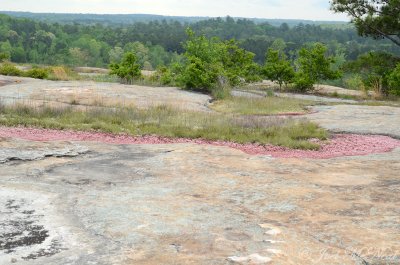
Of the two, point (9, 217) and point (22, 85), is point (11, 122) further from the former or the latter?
point (22, 85)

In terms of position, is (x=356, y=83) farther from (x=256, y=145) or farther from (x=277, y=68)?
(x=256, y=145)

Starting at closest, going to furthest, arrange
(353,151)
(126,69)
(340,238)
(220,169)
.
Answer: (340,238) < (220,169) < (353,151) < (126,69)

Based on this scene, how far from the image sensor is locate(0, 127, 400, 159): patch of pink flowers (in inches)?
488

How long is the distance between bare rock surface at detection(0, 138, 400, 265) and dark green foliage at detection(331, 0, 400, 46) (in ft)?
80.4

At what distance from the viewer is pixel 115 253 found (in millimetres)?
5227

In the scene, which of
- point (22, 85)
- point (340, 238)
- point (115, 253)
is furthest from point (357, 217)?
point (22, 85)

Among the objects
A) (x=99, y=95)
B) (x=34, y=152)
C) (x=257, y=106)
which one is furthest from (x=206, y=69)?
(x=34, y=152)

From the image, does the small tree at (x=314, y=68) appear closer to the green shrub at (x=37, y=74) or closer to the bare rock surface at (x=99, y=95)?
the bare rock surface at (x=99, y=95)

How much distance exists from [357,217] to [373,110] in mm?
15265

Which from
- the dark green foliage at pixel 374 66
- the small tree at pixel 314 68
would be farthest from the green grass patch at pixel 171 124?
the dark green foliage at pixel 374 66

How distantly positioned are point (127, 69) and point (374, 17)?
1634 centimetres

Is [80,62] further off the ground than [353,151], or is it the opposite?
[353,151]

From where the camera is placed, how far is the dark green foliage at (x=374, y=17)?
3253 centimetres

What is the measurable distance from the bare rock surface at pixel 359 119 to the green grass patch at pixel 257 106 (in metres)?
1.10
